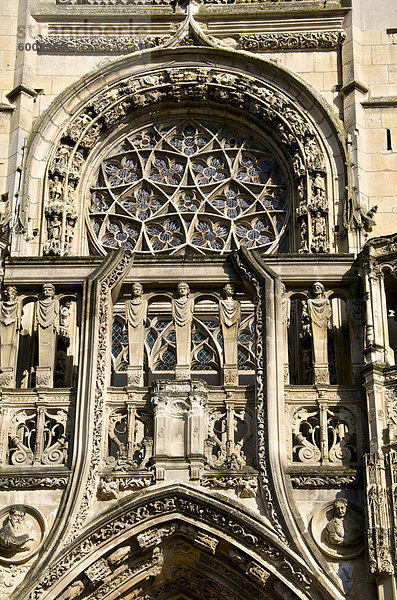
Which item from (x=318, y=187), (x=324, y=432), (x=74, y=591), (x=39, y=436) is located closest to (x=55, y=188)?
(x=318, y=187)

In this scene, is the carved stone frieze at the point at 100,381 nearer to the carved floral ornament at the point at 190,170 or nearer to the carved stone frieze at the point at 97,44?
the carved floral ornament at the point at 190,170

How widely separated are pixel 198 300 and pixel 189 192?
3074 millimetres

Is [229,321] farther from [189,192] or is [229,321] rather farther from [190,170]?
[190,170]

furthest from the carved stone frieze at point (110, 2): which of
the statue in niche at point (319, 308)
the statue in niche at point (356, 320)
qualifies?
the statue in niche at point (356, 320)

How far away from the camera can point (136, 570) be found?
52.1 feet

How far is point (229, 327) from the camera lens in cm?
1709

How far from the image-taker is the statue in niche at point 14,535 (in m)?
15.8

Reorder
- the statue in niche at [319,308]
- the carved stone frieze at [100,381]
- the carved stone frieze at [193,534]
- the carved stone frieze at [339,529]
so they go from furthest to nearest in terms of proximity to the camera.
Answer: the statue in niche at [319,308] < the carved stone frieze at [100,381] < the carved stone frieze at [339,529] < the carved stone frieze at [193,534]

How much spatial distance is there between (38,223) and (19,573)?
544 centimetres

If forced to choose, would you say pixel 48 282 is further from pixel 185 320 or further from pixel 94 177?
pixel 94 177

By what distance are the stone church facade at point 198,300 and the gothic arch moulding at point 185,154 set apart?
32 millimetres

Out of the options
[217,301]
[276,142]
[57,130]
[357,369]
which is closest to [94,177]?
[57,130]

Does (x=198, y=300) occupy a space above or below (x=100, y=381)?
above

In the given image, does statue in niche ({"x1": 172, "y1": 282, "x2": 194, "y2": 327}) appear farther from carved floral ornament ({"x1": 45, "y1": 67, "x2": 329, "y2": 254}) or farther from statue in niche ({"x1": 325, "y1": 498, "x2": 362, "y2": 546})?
statue in niche ({"x1": 325, "y1": 498, "x2": 362, "y2": 546})
